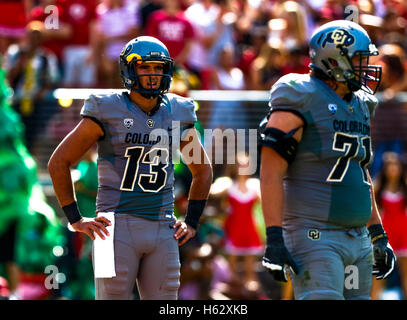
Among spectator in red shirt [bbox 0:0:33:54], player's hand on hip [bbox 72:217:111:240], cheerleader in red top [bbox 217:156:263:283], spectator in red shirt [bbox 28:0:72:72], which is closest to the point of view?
player's hand on hip [bbox 72:217:111:240]

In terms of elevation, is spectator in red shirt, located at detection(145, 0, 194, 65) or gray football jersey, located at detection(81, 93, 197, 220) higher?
spectator in red shirt, located at detection(145, 0, 194, 65)

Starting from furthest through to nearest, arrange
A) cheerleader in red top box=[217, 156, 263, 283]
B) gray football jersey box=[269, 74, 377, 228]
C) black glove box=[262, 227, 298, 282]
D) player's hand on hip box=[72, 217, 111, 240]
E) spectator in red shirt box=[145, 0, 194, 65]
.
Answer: spectator in red shirt box=[145, 0, 194, 65], cheerleader in red top box=[217, 156, 263, 283], player's hand on hip box=[72, 217, 111, 240], gray football jersey box=[269, 74, 377, 228], black glove box=[262, 227, 298, 282]

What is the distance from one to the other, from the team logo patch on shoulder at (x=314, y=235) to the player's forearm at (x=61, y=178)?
132cm

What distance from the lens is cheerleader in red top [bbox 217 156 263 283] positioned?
969 centimetres

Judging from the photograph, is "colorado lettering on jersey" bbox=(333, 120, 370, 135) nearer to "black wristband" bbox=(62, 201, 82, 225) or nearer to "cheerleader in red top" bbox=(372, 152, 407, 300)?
"black wristband" bbox=(62, 201, 82, 225)

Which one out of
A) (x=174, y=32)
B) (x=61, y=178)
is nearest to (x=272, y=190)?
(x=61, y=178)

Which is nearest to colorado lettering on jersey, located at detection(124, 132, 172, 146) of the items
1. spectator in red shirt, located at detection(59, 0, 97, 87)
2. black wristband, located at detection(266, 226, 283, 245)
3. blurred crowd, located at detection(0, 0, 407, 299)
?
black wristband, located at detection(266, 226, 283, 245)

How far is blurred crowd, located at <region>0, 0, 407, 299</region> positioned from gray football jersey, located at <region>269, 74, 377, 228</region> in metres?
3.60

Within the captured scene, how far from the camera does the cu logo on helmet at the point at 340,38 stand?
16.6ft

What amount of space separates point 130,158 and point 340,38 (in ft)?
4.29

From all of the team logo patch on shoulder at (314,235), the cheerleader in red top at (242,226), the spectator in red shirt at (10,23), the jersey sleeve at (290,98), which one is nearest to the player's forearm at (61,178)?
the jersey sleeve at (290,98)

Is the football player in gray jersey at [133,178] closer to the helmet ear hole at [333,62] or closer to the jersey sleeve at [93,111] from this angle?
the jersey sleeve at [93,111]

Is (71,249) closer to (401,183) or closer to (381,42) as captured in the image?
(401,183)
